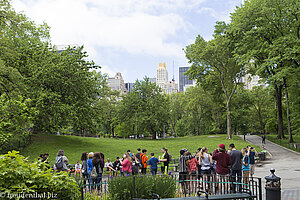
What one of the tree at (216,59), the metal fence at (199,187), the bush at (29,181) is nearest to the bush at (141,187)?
the metal fence at (199,187)

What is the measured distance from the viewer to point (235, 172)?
1061cm

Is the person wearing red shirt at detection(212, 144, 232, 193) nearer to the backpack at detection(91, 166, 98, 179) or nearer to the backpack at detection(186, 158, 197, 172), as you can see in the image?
the backpack at detection(186, 158, 197, 172)

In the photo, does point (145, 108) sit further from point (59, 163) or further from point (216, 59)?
point (59, 163)

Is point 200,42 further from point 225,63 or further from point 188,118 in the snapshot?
point 188,118

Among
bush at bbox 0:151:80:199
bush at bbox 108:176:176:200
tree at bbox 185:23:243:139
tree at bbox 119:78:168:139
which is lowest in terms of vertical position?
bush at bbox 108:176:176:200

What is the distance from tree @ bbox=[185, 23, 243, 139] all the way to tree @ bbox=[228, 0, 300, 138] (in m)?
3.32

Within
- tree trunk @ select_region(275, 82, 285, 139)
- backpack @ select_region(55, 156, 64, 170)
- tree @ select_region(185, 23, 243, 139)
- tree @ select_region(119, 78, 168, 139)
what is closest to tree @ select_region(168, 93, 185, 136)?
tree @ select_region(119, 78, 168, 139)

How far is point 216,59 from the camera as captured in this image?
132 ft

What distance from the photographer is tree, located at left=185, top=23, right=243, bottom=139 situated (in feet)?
128

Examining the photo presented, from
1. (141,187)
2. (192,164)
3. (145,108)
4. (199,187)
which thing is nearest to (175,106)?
(145,108)

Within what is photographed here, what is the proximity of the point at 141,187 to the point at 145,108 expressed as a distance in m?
44.0

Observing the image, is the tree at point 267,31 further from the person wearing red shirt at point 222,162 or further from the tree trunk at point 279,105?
the person wearing red shirt at point 222,162

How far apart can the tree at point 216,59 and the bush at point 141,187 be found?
107ft

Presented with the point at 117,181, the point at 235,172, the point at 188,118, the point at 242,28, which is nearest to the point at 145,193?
the point at 117,181
